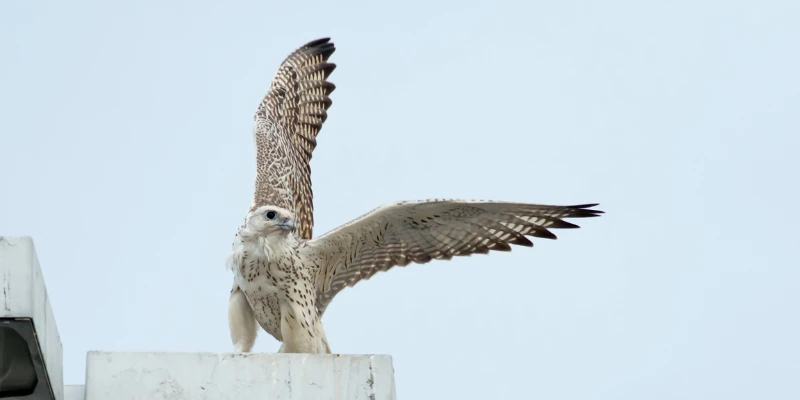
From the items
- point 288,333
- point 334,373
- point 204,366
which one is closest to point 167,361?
point 204,366

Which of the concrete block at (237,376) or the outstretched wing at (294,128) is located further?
the outstretched wing at (294,128)

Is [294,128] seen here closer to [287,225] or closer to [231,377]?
[287,225]

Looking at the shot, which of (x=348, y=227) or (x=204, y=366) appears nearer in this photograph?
(x=204, y=366)

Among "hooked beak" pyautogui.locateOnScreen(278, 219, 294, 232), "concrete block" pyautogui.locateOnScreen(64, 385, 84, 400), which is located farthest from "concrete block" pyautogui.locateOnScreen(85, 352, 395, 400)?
"hooked beak" pyautogui.locateOnScreen(278, 219, 294, 232)

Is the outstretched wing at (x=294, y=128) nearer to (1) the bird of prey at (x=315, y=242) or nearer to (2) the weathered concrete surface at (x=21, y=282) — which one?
(1) the bird of prey at (x=315, y=242)

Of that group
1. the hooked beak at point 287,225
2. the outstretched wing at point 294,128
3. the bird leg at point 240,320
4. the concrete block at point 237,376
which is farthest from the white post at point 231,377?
the outstretched wing at point 294,128

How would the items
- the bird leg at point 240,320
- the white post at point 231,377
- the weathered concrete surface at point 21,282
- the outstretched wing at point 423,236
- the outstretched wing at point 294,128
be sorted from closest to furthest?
1. the weathered concrete surface at point 21,282
2. the white post at point 231,377
3. the bird leg at point 240,320
4. the outstretched wing at point 423,236
5. the outstretched wing at point 294,128

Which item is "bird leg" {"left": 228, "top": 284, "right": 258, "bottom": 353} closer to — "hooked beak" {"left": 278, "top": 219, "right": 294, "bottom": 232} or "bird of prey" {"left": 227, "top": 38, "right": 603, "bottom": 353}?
"bird of prey" {"left": 227, "top": 38, "right": 603, "bottom": 353}

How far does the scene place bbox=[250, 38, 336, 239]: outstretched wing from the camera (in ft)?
41.1

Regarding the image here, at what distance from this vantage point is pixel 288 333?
11109 mm

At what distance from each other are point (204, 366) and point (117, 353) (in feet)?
1.62

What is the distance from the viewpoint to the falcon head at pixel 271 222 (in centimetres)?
1106

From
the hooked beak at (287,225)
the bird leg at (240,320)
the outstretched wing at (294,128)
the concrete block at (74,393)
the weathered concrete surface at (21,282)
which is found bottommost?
the concrete block at (74,393)

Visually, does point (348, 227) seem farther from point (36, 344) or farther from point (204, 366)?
point (36, 344)
